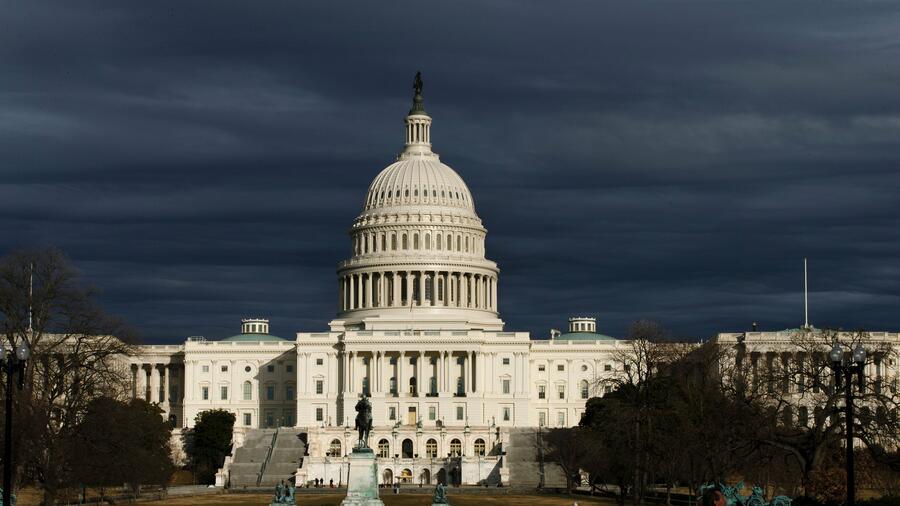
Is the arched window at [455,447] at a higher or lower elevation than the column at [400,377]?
lower

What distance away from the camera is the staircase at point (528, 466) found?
500 ft

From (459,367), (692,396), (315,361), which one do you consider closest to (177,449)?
(315,361)

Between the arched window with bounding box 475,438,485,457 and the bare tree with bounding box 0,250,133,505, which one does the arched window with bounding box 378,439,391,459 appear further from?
the bare tree with bounding box 0,250,133,505

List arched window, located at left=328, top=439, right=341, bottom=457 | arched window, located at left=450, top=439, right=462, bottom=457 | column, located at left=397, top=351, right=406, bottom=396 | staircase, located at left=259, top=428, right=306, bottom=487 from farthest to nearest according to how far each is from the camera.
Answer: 1. column, located at left=397, top=351, right=406, bottom=396
2. arched window, located at left=450, top=439, right=462, bottom=457
3. arched window, located at left=328, top=439, right=341, bottom=457
4. staircase, located at left=259, top=428, right=306, bottom=487

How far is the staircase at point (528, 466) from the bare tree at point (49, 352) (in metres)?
59.1

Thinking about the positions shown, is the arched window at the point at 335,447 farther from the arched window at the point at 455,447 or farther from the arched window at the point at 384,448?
the arched window at the point at 455,447

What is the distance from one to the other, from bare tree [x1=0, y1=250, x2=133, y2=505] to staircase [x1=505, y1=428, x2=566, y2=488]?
59.1 meters

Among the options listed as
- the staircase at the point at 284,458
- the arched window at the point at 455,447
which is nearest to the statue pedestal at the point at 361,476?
the staircase at the point at 284,458

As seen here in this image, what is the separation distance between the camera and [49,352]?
95.6 m

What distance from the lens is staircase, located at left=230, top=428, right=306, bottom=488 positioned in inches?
6166

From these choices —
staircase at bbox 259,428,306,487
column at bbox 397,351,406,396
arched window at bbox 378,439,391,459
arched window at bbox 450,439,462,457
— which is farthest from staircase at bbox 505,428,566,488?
column at bbox 397,351,406,396

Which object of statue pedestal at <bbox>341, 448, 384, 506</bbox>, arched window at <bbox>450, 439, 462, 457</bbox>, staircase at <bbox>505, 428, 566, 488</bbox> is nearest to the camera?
statue pedestal at <bbox>341, 448, 384, 506</bbox>

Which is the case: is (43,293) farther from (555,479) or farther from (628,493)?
(555,479)

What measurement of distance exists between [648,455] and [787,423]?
27.7ft
